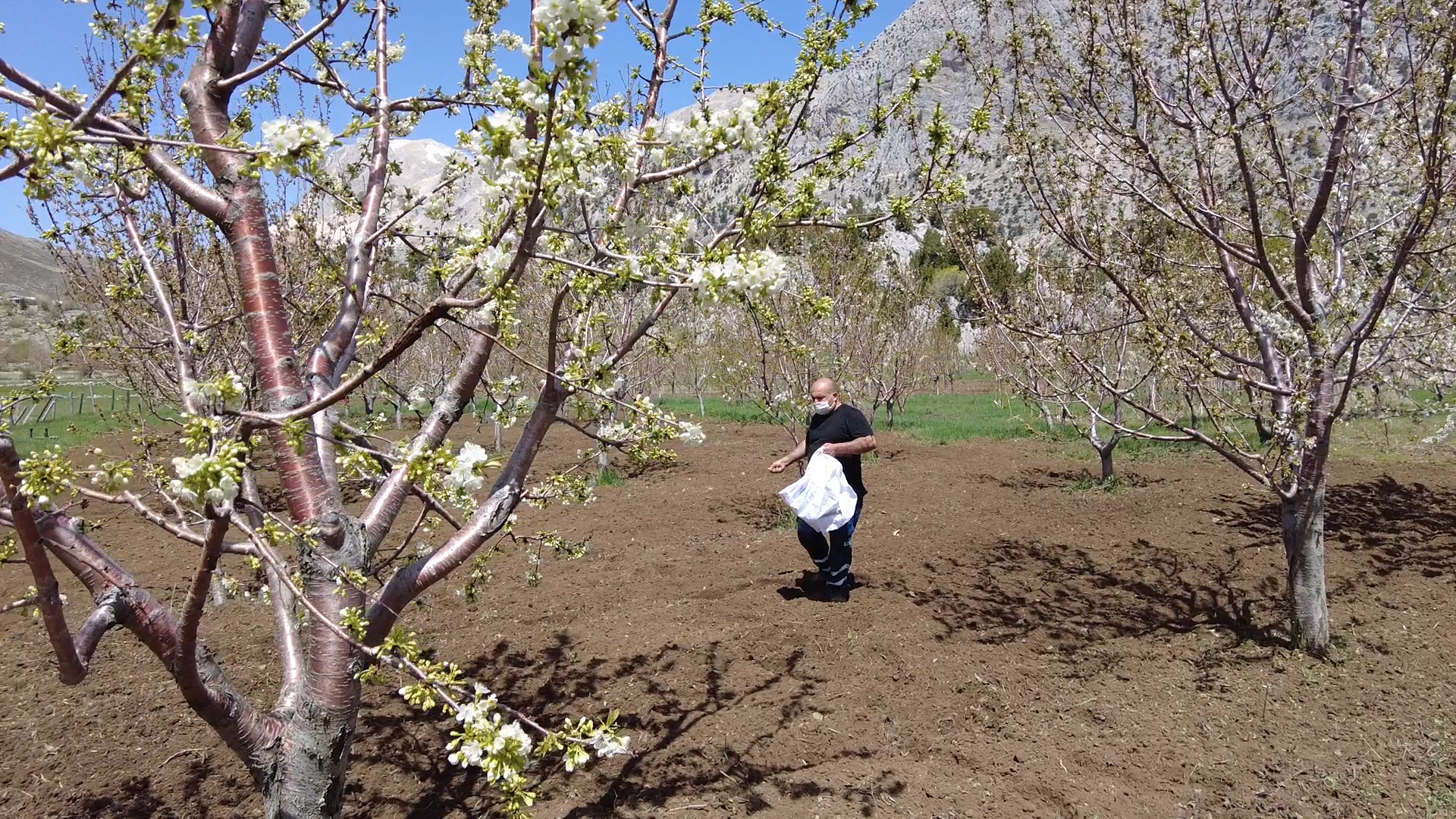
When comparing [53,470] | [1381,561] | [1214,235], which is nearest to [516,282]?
[53,470]

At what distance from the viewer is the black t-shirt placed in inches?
208

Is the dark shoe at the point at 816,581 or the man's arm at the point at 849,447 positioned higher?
the man's arm at the point at 849,447

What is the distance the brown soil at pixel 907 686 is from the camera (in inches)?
124

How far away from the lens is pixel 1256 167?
431cm

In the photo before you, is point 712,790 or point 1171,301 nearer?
point 712,790

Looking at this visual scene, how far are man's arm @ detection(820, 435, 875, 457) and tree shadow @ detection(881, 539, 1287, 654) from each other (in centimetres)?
109

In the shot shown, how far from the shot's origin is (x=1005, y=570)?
5.75 meters

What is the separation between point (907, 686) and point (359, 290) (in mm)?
3336

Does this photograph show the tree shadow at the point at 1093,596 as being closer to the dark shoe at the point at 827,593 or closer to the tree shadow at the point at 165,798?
the dark shoe at the point at 827,593

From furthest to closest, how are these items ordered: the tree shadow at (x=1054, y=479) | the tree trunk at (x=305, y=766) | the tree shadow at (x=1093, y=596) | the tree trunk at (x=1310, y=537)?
the tree shadow at (x=1054, y=479), the tree shadow at (x=1093, y=596), the tree trunk at (x=1310, y=537), the tree trunk at (x=305, y=766)

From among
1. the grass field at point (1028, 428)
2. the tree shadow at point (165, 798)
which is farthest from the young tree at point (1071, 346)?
the tree shadow at point (165, 798)

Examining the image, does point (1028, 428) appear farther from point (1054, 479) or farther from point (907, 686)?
point (1054, 479)

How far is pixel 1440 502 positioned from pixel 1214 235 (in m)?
5.88

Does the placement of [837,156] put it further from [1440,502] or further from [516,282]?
[1440,502]
